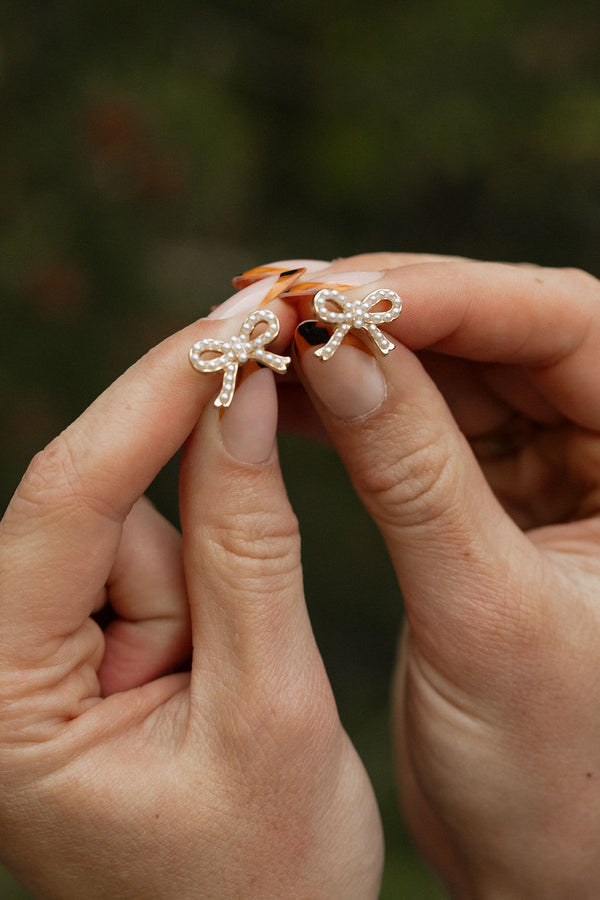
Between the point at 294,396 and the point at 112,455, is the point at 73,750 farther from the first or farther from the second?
the point at 294,396

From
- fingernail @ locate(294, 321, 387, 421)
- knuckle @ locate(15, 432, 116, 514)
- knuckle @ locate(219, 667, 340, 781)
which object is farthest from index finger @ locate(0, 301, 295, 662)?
knuckle @ locate(219, 667, 340, 781)

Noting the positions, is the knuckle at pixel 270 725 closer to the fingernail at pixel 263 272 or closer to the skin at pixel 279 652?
the skin at pixel 279 652

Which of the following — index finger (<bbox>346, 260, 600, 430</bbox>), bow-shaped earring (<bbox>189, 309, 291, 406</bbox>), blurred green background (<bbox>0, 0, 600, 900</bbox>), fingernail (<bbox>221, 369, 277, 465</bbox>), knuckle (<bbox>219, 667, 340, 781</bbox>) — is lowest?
knuckle (<bbox>219, 667, 340, 781</bbox>)

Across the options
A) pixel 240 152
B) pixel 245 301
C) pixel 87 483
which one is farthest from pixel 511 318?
pixel 240 152

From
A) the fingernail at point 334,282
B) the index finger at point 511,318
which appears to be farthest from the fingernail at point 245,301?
the index finger at point 511,318

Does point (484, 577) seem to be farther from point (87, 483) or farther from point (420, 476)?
point (87, 483)

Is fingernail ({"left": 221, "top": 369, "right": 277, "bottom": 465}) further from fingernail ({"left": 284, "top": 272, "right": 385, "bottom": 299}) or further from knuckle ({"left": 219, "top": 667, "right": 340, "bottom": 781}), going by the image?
knuckle ({"left": 219, "top": 667, "right": 340, "bottom": 781})
